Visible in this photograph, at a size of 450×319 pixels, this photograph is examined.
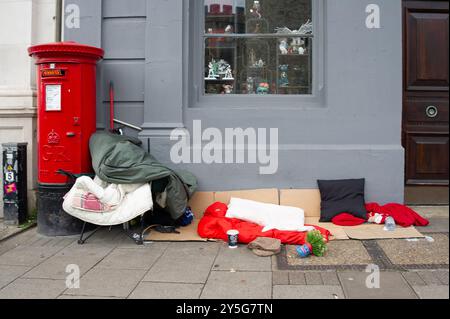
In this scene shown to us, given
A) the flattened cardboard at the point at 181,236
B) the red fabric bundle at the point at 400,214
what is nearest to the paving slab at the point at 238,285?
the flattened cardboard at the point at 181,236

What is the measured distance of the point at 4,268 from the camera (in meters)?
4.67

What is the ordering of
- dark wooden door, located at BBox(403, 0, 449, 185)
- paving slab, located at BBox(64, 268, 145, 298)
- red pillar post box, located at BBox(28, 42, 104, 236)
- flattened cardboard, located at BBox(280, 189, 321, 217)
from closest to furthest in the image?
paving slab, located at BBox(64, 268, 145, 298) < red pillar post box, located at BBox(28, 42, 104, 236) < flattened cardboard, located at BBox(280, 189, 321, 217) < dark wooden door, located at BBox(403, 0, 449, 185)

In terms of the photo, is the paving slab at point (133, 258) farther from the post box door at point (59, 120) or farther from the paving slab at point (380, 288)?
the paving slab at point (380, 288)

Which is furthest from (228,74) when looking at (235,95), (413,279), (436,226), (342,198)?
(413,279)

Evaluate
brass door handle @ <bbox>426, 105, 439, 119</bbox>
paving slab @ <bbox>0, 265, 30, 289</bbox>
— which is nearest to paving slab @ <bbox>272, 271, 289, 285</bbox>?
paving slab @ <bbox>0, 265, 30, 289</bbox>

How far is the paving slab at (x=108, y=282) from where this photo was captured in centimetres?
401

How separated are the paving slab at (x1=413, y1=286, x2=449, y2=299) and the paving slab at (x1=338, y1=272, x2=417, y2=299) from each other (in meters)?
0.06

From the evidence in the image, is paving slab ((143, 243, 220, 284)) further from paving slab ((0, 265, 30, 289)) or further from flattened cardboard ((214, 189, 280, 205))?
A: paving slab ((0, 265, 30, 289))

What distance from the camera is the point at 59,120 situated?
5551 millimetres

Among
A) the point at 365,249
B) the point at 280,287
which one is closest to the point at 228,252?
the point at 280,287

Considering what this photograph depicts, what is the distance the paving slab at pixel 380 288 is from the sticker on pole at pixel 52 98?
3.64 metres

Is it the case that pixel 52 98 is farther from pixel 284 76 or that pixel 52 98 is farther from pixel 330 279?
pixel 330 279

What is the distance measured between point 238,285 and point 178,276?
23.6 inches

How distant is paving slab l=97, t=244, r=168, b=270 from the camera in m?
4.68
